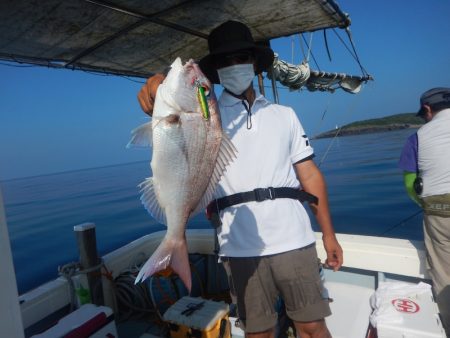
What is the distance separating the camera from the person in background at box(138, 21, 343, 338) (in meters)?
2.09

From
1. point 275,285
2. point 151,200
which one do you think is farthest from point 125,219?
point 151,200

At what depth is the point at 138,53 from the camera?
4023 mm

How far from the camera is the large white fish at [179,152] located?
1.53 metres

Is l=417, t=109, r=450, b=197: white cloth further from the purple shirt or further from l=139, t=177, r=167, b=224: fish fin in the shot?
l=139, t=177, r=167, b=224: fish fin

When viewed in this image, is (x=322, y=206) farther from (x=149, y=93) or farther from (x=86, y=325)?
(x=86, y=325)

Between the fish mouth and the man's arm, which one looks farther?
the man's arm

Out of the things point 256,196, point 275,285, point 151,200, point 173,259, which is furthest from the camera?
point 275,285

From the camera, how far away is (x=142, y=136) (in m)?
1.54

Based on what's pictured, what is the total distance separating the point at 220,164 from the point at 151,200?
43cm

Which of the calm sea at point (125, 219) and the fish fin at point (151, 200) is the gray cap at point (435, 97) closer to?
the fish fin at point (151, 200)

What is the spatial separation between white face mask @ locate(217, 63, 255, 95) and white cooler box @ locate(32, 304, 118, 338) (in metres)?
2.24

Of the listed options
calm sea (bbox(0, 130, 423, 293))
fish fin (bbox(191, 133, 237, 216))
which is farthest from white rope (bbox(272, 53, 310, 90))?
fish fin (bbox(191, 133, 237, 216))

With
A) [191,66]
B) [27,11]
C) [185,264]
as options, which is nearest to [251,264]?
[185,264]

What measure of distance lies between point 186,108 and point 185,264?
81 cm
